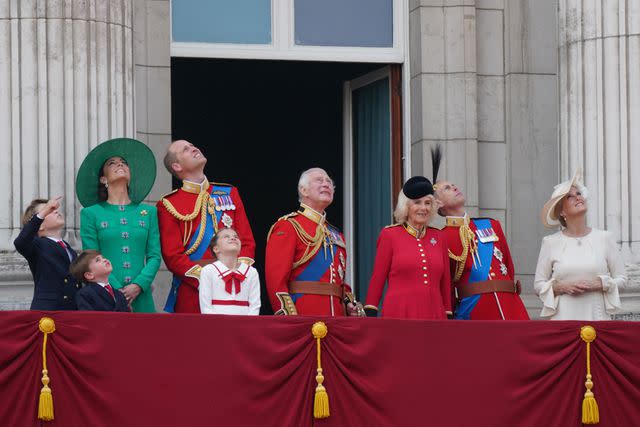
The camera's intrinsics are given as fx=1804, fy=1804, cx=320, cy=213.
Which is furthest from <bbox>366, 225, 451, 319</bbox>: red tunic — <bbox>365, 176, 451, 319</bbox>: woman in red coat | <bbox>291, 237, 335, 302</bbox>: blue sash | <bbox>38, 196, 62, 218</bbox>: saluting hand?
<bbox>38, 196, 62, 218</bbox>: saluting hand

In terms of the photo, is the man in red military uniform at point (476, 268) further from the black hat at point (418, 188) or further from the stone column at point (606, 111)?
the stone column at point (606, 111)

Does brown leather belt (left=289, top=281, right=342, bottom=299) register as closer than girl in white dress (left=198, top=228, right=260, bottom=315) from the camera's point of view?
No

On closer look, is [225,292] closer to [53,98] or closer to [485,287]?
[485,287]

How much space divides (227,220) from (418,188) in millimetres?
1459

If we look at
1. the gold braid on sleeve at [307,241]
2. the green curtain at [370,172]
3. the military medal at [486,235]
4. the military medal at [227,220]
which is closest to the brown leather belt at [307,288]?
the gold braid on sleeve at [307,241]

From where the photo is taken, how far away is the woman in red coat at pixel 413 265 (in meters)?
13.1

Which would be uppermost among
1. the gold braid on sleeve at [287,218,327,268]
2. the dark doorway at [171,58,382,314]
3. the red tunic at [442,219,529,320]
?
the dark doorway at [171,58,382,314]

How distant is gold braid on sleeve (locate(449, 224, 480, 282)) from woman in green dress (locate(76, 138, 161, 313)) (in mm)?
2328

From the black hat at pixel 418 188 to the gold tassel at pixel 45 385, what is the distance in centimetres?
305

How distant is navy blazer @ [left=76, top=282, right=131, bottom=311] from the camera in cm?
1212

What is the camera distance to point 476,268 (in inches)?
544

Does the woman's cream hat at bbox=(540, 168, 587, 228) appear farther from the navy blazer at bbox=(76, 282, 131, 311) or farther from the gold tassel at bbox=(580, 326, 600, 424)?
the navy blazer at bbox=(76, 282, 131, 311)

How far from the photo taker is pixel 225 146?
2159cm

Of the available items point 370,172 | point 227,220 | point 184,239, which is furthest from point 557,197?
point 370,172
